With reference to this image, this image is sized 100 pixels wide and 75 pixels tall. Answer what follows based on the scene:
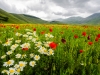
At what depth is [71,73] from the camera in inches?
123

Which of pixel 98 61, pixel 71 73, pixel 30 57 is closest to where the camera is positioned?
pixel 71 73

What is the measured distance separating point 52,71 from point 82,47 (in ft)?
4.75

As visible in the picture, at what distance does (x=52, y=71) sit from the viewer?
10.9ft

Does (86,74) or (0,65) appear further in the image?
(0,65)

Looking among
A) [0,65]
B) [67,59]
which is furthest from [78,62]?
[0,65]

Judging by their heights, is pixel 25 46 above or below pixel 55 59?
above

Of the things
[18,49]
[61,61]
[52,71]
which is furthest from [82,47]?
[18,49]

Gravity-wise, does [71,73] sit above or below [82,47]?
below

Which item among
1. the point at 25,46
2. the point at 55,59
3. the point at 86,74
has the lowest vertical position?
the point at 86,74

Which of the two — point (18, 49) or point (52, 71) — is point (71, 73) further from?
point (18, 49)

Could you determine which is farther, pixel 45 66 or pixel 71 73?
pixel 45 66

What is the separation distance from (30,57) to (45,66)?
0.38 m

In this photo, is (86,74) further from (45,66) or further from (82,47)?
(82,47)

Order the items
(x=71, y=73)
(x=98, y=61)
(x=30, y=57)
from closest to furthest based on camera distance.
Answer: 1. (x=71, y=73)
2. (x=30, y=57)
3. (x=98, y=61)
